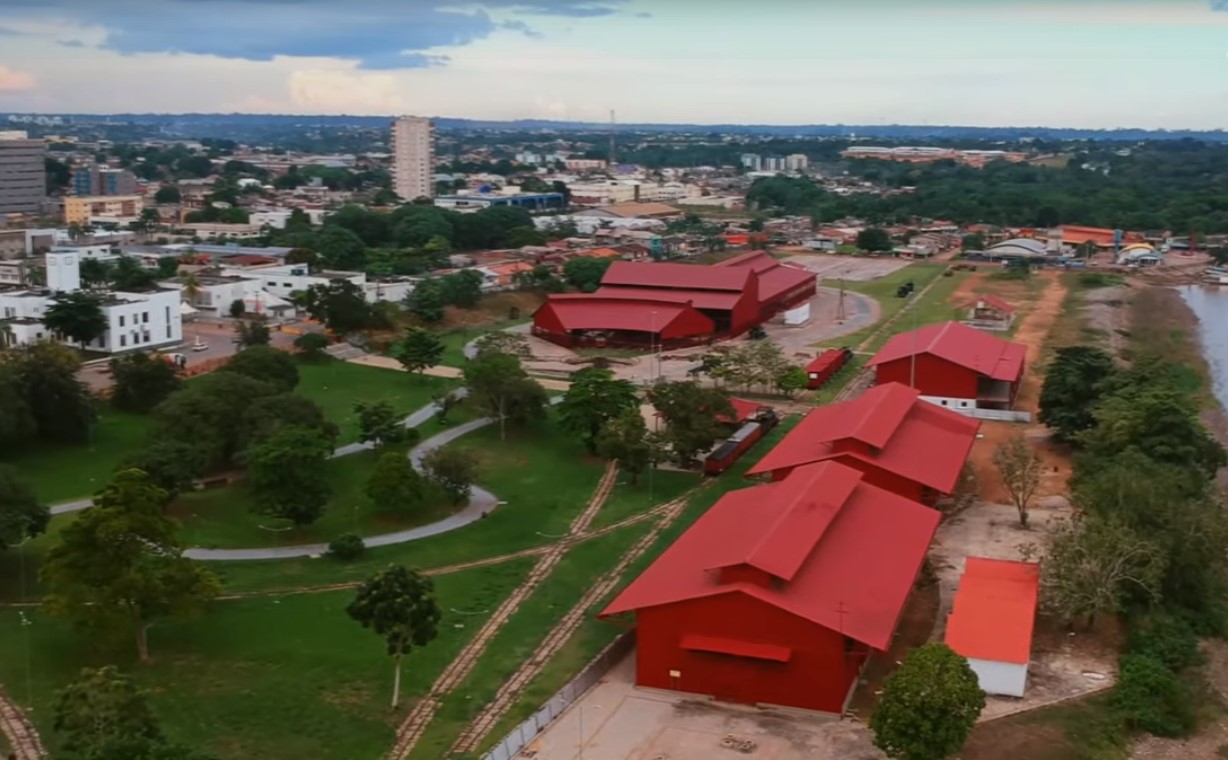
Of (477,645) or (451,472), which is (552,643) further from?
(451,472)

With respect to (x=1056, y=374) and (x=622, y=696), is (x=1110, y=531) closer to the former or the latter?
(x=622, y=696)

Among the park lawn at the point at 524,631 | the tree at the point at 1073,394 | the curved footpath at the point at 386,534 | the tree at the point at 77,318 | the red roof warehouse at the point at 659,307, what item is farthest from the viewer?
the red roof warehouse at the point at 659,307

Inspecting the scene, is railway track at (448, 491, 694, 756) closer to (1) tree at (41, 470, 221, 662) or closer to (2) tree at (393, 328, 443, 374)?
(1) tree at (41, 470, 221, 662)

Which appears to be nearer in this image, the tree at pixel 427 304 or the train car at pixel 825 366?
the train car at pixel 825 366

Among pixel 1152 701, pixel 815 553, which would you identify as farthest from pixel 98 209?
pixel 1152 701

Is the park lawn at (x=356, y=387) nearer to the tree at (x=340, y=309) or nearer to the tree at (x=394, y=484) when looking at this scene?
the tree at (x=340, y=309)

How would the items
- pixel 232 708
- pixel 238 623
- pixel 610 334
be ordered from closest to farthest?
pixel 232 708, pixel 238 623, pixel 610 334

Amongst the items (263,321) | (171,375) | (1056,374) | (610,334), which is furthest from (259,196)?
(1056,374)

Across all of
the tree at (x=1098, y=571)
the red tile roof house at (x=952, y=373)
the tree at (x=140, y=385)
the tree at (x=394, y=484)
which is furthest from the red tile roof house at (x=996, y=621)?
the tree at (x=140, y=385)

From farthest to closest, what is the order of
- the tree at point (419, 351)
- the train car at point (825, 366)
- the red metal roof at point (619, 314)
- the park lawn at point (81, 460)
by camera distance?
the red metal roof at point (619, 314), the train car at point (825, 366), the tree at point (419, 351), the park lawn at point (81, 460)
